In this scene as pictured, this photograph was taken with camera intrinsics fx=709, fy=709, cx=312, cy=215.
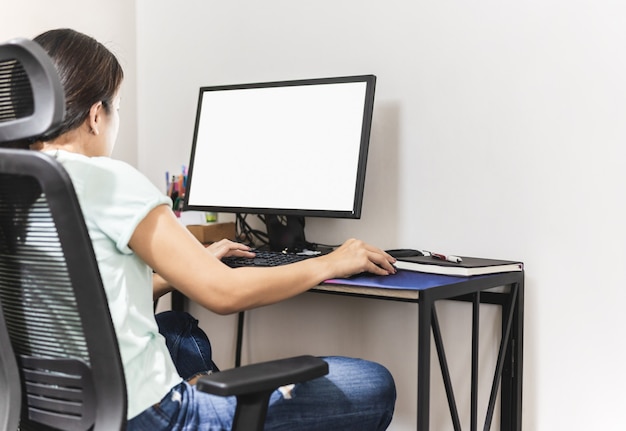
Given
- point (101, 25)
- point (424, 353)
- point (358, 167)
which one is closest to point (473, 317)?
point (424, 353)

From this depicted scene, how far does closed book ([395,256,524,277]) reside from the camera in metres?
1.51

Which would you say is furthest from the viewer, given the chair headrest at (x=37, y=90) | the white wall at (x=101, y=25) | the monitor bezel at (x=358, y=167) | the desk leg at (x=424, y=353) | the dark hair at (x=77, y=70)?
the white wall at (x=101, y=25)

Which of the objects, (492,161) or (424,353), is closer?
(424,353)

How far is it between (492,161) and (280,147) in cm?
55

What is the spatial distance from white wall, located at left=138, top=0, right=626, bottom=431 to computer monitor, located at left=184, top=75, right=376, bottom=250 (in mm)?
174

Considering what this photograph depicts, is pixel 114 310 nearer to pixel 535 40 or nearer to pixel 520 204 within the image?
pixel 520 204

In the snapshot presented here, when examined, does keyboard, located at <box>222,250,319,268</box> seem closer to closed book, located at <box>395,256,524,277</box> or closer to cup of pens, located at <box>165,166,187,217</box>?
closed book, located at <box>395,256,524,277</box>

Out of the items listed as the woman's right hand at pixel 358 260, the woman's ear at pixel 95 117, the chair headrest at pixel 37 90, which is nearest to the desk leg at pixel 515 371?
the woman's right hand at pixel 358 260

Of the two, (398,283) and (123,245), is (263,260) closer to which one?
(398,283)

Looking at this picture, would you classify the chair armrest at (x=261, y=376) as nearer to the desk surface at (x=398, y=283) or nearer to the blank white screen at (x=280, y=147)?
the desk surface at (x=398, y=283)

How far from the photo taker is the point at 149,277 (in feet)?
3.75

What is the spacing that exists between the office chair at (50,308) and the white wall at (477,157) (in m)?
0.93

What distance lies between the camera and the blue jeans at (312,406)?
3.48ft

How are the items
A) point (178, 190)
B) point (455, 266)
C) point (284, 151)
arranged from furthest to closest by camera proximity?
point (178, 190)
point (284, 151)
point (455, 266)
